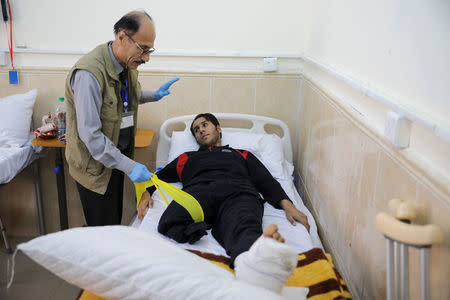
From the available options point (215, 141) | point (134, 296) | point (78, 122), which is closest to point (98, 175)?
point (78, 122)

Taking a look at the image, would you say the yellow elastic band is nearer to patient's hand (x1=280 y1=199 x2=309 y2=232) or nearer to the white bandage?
patient's hand (x1=280 y1=199 x2=309 y2=232)

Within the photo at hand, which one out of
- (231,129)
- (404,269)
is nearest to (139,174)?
(231,129)

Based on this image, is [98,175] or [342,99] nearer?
[342,99]

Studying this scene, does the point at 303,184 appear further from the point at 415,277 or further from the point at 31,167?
the point at 31,167

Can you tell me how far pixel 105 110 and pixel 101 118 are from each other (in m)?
0.05

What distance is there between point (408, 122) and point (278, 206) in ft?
3.57

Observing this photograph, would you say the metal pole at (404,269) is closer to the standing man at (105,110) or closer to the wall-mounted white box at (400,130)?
the wall-mounted white box at (400,130)

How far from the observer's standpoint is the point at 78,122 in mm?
1976

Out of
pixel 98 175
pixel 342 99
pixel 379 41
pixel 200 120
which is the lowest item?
pixel 98 175

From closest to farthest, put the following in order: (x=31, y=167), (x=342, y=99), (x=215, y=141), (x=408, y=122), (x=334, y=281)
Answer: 1. (x=408, y=122)
2. (x=334, y=281)
3. (x=342, y=99)
4. (x=215, y=141)
5. (x=31, y=167)

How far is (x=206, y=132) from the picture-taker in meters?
2.67

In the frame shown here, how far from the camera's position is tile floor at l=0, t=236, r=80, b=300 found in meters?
2.59

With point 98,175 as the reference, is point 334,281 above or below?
below

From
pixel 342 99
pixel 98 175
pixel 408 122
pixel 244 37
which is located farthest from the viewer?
pixel 244 37
